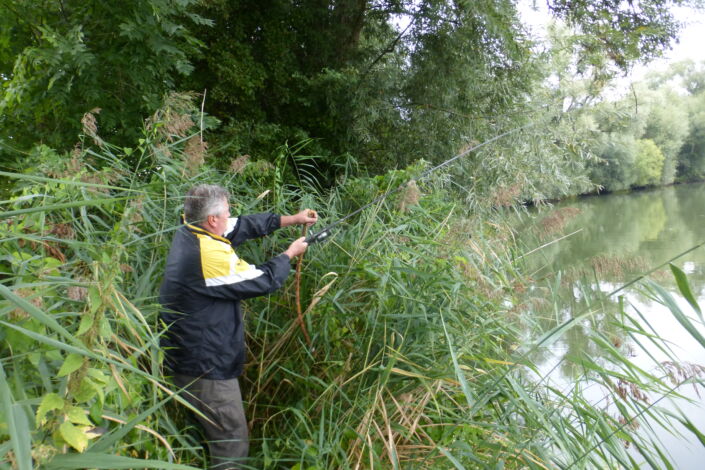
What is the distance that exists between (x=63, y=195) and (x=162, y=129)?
916mm

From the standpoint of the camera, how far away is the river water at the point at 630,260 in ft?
13.1

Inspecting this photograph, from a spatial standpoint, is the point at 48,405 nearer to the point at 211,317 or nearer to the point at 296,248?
the point at 211,317

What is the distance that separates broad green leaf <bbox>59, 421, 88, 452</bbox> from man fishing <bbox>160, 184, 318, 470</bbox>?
3.57 feet

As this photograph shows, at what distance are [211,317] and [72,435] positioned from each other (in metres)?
1.17

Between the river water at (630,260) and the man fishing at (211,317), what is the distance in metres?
1.41

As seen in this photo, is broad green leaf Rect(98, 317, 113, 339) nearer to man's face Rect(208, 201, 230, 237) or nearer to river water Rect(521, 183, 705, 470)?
man's face Rect(208, 201, 230, 237)

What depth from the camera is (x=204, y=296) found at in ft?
7.68

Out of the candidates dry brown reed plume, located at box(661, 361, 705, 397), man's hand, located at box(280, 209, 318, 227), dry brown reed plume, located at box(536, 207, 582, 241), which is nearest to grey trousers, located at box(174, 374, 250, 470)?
man's hand, located at box(280, 209, 318, 227)

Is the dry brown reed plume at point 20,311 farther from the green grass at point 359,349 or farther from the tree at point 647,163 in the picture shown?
the tree at point 647,163

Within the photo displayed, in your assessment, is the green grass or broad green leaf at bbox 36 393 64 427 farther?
the green grass

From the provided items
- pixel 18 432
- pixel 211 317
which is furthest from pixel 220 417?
pixel 18 432

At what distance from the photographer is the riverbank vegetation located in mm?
1634

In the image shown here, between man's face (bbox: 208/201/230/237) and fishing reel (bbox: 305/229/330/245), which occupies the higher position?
man's face (bbox: 208/201/230/237)

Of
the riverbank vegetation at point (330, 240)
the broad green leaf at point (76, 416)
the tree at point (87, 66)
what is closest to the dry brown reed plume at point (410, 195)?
the riverbank vegetation at point (330, 240)
